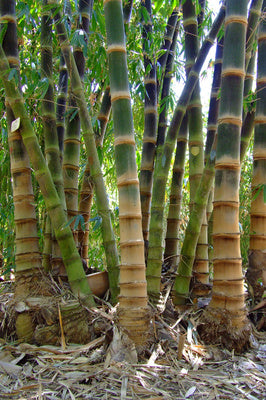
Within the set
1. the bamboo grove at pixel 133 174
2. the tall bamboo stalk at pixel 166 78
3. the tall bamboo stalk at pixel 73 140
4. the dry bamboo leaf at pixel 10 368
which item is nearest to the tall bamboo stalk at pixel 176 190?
the bamboo grove at pixel 133 174

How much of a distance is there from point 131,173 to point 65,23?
0.92 meters

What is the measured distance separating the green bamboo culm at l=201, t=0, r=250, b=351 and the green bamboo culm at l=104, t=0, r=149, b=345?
385mm

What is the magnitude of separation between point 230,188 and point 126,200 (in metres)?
0.52

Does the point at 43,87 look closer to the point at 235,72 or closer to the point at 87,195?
the point at 87,195

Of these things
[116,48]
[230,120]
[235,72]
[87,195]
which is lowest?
[87,195]

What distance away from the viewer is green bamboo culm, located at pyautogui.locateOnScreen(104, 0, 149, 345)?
1770 millimetres

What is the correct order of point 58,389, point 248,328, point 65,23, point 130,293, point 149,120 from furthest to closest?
1. point 149,120
2. point 65,23
3. point 248,328
4. point 130,293
5. point 58,389

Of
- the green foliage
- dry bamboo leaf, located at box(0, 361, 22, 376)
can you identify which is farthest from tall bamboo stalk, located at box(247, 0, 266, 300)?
dry bamboo leaf, located at box(0, 361, 22, 376)

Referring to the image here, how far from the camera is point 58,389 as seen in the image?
4.99ft

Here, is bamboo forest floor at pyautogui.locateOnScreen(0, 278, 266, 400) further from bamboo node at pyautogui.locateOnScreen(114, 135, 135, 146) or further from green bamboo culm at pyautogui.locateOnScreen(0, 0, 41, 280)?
bamboo node at pyautogui.locateOnScreen(114, 135, 135, 146)

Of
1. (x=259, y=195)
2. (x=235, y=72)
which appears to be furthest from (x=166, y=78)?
(x=259, y=195)

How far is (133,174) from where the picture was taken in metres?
1.82

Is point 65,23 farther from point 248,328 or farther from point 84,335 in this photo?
point 248,328

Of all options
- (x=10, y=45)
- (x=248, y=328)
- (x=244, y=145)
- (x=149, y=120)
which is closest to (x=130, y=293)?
(x=248, y=328)
